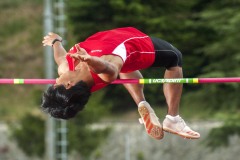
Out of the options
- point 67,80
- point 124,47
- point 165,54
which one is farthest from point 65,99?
point 165,54

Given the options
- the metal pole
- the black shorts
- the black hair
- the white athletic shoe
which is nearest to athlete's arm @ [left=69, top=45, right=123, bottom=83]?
the black hair

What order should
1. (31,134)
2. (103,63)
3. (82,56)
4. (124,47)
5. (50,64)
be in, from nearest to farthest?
(82,56), (103,63), (124,47), (50,64), (31,134)

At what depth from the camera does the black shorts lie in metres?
9.20

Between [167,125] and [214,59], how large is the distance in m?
14.9

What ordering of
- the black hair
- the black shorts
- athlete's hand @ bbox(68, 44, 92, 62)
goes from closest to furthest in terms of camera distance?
athlete's hand @ bbox(68, 44, 92, 62) < the black hair < the black shorts

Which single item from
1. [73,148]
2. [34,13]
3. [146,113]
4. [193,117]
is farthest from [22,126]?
[146,113]

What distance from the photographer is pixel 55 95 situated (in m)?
8.65

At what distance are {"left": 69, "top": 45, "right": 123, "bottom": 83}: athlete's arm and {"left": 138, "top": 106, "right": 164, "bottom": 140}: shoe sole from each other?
4.00 feet

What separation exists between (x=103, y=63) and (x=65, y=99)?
0.61m

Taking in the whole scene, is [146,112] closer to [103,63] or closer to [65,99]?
[65,99]

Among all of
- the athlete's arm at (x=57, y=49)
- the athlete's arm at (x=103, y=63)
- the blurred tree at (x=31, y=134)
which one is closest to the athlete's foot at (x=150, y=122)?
the athlete's arm at (x=57, y=49)

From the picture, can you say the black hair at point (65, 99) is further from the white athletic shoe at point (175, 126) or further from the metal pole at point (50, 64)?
the metal pole at point (50, 64)

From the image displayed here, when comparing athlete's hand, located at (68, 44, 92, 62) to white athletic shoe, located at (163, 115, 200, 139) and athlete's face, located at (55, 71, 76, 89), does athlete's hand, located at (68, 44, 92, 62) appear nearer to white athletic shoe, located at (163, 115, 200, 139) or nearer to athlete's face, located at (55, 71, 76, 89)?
athlete's face, located at (55, 71, 76, 89)

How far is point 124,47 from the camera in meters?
Result: 8.77
